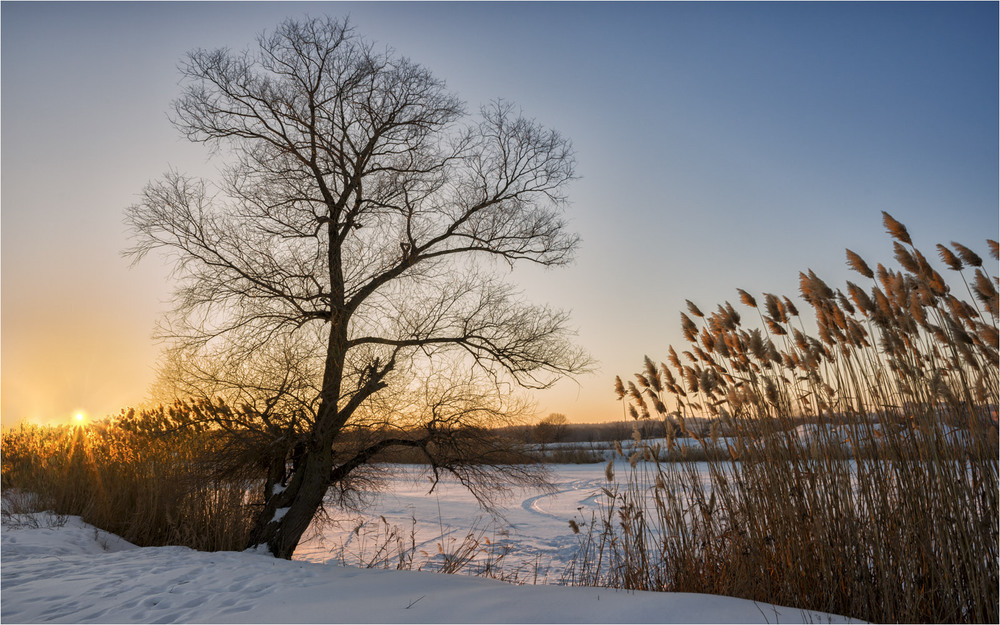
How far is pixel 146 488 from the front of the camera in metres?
7.86

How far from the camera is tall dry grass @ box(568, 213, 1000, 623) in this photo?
10.7 feet

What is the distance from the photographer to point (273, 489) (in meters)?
8.20

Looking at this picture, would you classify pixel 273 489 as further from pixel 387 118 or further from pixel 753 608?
pixel 753 608

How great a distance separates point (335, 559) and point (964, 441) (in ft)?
21.8

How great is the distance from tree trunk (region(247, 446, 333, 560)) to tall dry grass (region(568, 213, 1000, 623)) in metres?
5.07

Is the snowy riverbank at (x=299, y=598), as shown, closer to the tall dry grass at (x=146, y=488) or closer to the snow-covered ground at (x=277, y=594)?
the snow-covered ground at (x=277, y=594)

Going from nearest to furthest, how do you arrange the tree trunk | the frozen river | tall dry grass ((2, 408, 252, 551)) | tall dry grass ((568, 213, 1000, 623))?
1. tall dry grass ((568, 213, 1000, 623))
2. the frozen river
3. tall dry grass ((2, 408, 252, 551))
4. the tree trunk

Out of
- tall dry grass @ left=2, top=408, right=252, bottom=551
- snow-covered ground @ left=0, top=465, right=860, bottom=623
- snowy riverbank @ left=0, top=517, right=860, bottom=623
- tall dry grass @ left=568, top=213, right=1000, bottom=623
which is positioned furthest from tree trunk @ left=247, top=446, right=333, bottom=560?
tall dry grass @ left=568, top=213, right=1000, bottom=623

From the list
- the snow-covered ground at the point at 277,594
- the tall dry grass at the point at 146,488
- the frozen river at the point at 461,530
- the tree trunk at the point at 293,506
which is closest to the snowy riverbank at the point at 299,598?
the snow-covered ground at the point at 277,594

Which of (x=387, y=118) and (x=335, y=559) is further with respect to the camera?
(x=387, y=118)

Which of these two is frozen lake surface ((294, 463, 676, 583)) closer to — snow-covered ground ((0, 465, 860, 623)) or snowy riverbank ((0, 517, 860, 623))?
snow-covered ground ((0, 465, 860, 623))

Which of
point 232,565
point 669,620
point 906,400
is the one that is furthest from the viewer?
point 232,565

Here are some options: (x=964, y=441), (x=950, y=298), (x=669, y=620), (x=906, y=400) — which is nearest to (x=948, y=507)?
(x=964, y=441)

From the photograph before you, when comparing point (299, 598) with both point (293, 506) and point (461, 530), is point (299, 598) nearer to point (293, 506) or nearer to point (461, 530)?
point (293, 506)
